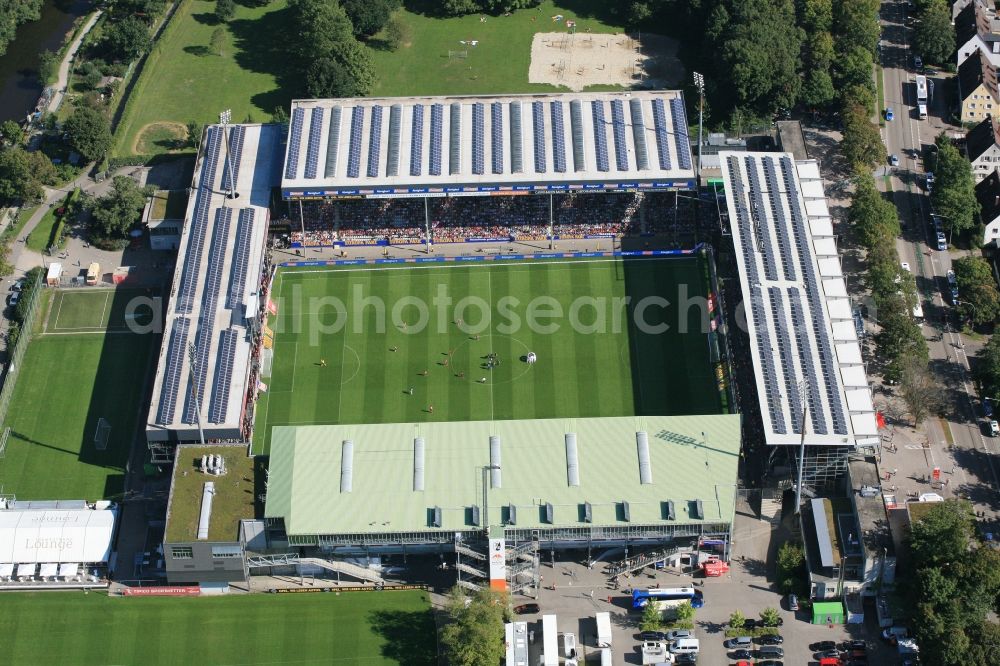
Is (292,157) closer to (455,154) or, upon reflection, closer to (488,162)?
(455,154)

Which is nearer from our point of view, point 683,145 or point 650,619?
point 650,619

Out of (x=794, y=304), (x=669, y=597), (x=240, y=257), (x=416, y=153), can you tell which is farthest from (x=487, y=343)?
(x=669, y=597)

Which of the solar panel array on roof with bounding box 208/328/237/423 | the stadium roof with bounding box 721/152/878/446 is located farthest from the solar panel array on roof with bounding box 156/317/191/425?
the stadium roof with bounding box 721/152/878/446

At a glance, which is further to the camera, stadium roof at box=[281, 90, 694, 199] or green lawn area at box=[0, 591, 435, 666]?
stadium roof at box=[281, 90, 694, 199]

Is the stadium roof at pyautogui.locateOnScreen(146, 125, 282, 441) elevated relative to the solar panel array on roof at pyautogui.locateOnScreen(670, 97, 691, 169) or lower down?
lower down

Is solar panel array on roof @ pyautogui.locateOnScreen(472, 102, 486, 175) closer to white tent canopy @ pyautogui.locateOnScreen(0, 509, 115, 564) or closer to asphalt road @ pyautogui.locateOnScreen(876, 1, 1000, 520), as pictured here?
asphalt road @ pyautogui.locateOnScreen(876, 1, 1000, 520)

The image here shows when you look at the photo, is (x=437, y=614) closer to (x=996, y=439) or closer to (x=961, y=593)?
(x=961, y=593)
